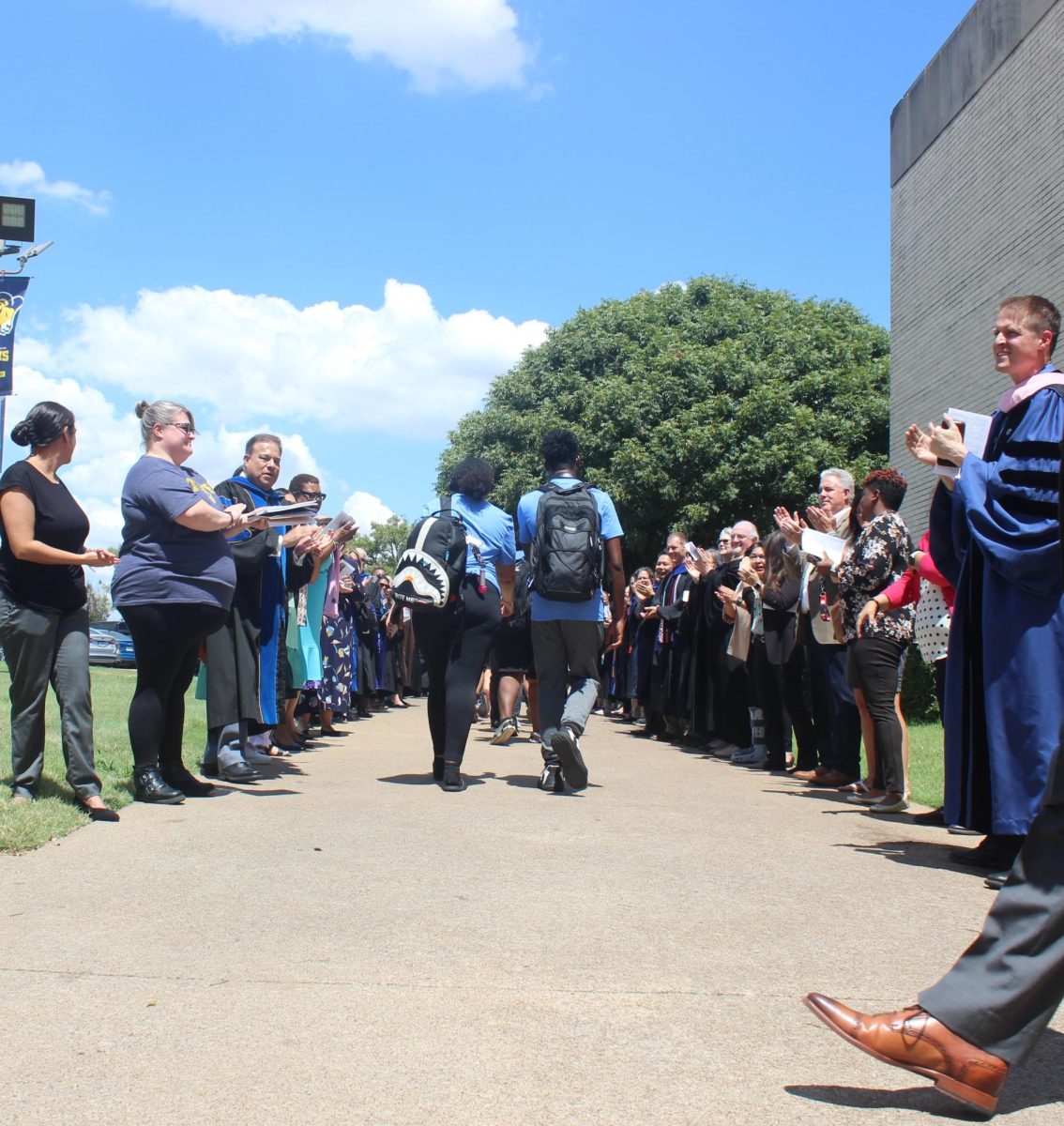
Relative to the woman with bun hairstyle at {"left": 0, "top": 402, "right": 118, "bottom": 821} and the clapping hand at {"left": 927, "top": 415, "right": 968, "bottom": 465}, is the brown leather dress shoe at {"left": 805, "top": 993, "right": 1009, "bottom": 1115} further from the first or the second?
the woman with bun hairstyle at {"left": 0, "top": 402, "right": 118, "bottom": 821}

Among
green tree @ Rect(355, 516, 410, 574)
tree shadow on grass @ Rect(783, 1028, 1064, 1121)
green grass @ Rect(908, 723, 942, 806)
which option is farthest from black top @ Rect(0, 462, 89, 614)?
Answer: green tree @ Rect(355, 516, 410, 574)

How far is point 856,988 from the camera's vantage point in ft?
12.2

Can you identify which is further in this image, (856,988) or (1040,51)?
(1040,51)

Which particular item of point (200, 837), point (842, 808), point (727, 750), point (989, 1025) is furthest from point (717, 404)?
point (989, 1025)

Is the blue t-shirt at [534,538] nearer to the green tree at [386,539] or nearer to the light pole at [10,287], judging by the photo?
the light pole at [10,287]

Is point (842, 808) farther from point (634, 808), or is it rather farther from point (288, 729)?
point (288, 729)

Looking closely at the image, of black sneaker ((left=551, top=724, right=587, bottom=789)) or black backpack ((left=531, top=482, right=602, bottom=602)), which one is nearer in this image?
black sneaker ((left=551, top=724, right=587, bottom=789))

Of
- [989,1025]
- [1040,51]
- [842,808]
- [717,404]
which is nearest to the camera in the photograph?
[989,1025]

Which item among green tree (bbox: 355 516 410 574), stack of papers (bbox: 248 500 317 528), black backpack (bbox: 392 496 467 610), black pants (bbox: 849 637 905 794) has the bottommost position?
black pants (bbox: 849 637 905 794)

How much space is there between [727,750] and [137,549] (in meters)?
6.71

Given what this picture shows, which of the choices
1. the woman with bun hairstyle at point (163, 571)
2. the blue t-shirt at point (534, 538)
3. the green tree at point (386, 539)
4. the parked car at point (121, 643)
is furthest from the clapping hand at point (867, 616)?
the green tree at point (386, 539)

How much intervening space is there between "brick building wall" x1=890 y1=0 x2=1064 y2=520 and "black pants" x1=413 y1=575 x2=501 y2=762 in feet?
31.8

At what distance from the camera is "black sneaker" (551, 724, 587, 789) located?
7.87 m

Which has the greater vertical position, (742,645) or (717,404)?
(717,404)
